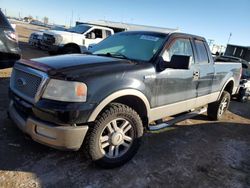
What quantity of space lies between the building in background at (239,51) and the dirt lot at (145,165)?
13.3m

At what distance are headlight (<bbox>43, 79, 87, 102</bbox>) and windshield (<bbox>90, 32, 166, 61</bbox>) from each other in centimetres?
132

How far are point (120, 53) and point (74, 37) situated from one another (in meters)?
9.34

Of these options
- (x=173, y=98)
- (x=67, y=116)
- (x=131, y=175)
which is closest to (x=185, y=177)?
(x=131, y=175)

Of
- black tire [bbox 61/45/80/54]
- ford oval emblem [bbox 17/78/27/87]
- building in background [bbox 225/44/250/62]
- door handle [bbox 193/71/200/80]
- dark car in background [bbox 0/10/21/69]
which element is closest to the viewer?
ford oval emblem [bbox 17/78/27/87]

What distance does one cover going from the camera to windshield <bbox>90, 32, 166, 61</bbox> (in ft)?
13.2

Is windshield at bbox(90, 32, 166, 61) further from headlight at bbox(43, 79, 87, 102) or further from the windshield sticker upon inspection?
headlight at bbox(43, 79, 87, 102)

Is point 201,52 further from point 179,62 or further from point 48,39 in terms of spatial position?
point 48,39

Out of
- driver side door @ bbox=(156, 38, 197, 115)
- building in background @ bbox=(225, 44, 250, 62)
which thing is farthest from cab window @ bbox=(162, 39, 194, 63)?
building in background @ bbox=(225, 44, 250, 62)

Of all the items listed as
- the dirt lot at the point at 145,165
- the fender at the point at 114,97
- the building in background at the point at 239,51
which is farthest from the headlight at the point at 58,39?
the building in background at the point at 239,51

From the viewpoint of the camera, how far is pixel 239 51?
17.2m

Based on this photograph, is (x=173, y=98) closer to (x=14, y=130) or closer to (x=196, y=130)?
(x=196, y=130)

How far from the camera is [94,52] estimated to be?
4516mm

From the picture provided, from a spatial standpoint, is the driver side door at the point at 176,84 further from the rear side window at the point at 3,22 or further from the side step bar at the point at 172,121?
the rear side window at the point at 3,22

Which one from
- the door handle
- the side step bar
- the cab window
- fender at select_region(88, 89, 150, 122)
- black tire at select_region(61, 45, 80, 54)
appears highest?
the cab window
